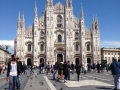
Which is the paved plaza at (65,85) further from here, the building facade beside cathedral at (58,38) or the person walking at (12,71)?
the building facade beside cathedral at (58,38)

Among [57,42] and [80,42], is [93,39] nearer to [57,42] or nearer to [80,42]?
[80,42]

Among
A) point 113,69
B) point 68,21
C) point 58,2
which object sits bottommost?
point 113,69

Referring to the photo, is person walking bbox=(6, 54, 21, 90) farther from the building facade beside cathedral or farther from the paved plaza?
the building facade beside cathedral

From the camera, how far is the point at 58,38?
58.0 metres

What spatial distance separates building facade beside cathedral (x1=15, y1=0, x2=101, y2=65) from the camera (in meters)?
56.2

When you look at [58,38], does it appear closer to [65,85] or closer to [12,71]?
Result: [65,85]

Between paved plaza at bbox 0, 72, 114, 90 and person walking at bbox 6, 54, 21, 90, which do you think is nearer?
person walking at bbox 6, 54, 21, 90

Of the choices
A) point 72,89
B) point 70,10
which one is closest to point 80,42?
point 70,10

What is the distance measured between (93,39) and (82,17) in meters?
6.12

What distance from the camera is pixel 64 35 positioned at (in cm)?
5772

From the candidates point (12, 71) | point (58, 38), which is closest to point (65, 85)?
point (12, 71)

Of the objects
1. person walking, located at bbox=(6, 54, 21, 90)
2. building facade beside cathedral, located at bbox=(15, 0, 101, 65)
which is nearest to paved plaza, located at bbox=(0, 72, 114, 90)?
person walking, located at bbox=(6, 54, 21, 90)

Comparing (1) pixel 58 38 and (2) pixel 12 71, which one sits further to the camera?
(1) pixel 58 38

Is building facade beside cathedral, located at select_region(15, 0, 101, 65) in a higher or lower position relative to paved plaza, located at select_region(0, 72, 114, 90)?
higher
